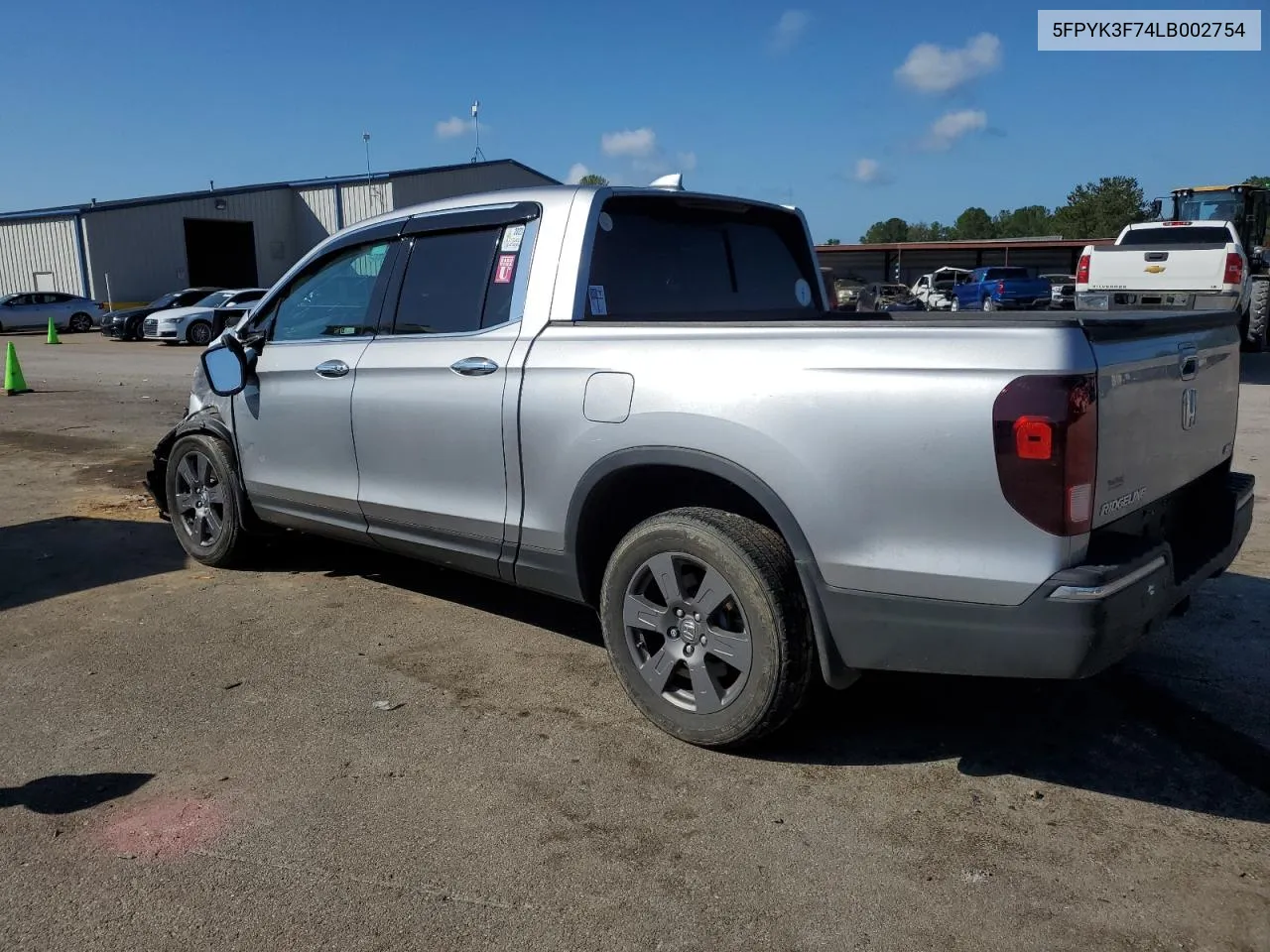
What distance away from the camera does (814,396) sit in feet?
10.2

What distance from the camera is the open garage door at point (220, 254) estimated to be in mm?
43438

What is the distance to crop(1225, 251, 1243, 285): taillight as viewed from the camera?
49.0 feet

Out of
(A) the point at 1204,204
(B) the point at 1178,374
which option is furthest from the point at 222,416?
(A) the point at 1204,204

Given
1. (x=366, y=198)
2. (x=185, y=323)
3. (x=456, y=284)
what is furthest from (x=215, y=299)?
(x=456, y=284)

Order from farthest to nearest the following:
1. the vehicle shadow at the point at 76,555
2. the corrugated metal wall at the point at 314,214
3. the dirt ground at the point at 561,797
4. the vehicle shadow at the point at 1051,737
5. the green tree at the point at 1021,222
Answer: the green tree at the point at 1021,222 → the corrugated metal wall at the point at 314,214 → the vehicle shadow at the point at 76,555 → the vehicle shadow at the point at 1051,737 → the dirt ground at the point at 561,797

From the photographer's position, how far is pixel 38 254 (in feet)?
132

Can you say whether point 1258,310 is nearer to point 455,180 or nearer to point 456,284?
point 456,284

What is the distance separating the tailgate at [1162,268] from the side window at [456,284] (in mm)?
13725

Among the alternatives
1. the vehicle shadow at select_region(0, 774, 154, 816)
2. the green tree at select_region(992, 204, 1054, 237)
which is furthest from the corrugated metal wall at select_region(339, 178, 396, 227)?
the green tree at select_region(992, 204, 1054, 237)

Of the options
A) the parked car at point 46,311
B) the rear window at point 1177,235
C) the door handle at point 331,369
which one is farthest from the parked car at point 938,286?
the door handle at point 331,369

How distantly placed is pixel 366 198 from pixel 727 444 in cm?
3983

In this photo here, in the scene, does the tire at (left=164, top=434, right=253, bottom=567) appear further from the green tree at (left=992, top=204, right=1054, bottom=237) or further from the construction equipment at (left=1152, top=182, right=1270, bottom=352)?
the green tree at (left=992, top=204, right=1054, bottom=237)

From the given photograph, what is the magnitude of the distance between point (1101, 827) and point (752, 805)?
1.03 m

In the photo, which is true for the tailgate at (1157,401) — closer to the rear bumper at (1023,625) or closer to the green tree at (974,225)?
the rear bumper at (1023,625)
